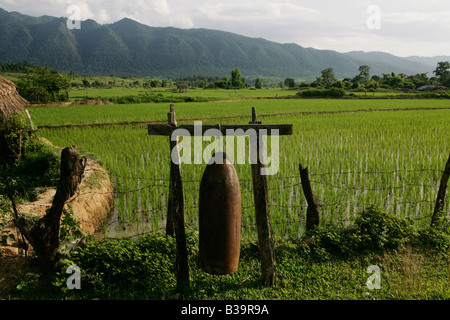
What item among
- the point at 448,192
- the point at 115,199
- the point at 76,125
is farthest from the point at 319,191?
the point at 76,125

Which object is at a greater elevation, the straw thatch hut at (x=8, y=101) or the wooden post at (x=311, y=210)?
the straw thatch hut at (x=8, y=101)

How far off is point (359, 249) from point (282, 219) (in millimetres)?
1410

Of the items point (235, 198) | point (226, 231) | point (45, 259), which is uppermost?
point (235, 198)

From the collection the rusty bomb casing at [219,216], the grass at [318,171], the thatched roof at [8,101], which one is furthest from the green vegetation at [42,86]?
the rusty bomb casing at [219,216]

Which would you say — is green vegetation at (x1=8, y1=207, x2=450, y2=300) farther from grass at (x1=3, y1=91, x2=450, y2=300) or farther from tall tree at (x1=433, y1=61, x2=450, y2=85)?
tall tree at (x1=433, y1=61, x2=450, y2=85)

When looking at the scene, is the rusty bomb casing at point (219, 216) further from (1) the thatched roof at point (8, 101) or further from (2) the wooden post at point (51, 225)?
(1) the thatched roof at point (8, 101)

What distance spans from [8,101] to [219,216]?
23.6ft

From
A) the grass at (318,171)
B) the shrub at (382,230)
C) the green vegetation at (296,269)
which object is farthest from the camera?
the grass at (318,171)

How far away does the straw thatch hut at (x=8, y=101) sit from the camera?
7.62 meters

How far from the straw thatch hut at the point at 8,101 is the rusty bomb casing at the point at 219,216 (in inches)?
265

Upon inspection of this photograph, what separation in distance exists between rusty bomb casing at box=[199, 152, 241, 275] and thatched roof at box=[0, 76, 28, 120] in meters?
6.76

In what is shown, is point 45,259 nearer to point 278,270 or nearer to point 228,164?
point 228,164

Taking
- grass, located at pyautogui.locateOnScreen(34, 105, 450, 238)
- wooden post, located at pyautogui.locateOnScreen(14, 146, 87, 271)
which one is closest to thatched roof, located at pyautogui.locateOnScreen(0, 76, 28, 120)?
grass, located at pyautogui.locateOnScreen(34, 105, 450, 238)

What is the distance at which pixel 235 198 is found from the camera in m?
3.38
